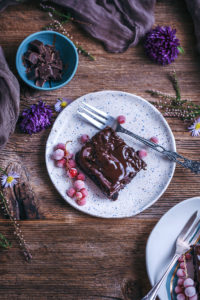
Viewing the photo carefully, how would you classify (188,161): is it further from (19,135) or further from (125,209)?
(19,135)

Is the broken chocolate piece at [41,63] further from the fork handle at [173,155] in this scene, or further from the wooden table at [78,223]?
the fork handle at [173,155]

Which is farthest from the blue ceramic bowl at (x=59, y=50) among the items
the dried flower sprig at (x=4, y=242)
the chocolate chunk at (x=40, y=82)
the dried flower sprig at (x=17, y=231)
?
the dried flower sprig at (x=4, y=242)

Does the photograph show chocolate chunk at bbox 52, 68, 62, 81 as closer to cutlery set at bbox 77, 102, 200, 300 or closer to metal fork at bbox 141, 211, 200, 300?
cutlery set at bbox 77, 102, 200, 300

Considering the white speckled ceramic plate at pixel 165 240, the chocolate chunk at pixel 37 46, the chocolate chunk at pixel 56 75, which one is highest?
the chocolate chunk at pixel 37 46

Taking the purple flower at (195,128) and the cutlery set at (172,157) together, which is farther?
the purple flower at (195,128)

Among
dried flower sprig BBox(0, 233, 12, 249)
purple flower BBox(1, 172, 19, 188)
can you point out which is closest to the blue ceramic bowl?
purple flower BBox(1, 172, 19, 188)

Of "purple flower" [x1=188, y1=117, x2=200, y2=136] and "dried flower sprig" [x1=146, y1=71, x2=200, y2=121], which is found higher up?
"dried flower sprig" [x1=146, y1=71, x2=200, y2=121]
